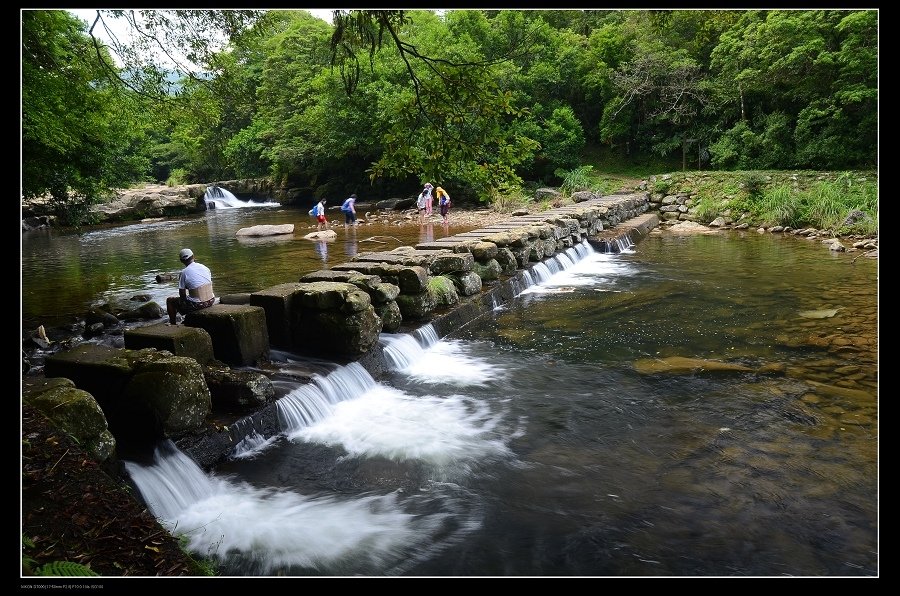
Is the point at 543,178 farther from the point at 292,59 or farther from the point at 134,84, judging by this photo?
the point at 134,84

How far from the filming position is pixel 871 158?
2220cm

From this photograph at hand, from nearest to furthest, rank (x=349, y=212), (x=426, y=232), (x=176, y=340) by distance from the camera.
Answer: (x=176, y=340), (x=426, y=232), (x=349, y=212)

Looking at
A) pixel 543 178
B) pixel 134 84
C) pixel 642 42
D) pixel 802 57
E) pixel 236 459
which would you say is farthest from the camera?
pixel 543 178

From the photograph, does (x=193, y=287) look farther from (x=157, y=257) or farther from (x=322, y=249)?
(x=157, y=257)

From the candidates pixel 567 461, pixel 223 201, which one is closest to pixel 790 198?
pixel 567 461

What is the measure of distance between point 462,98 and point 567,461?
3301 millimetres

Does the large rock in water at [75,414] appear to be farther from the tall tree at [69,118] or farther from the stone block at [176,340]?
the tall tree at [69,118]

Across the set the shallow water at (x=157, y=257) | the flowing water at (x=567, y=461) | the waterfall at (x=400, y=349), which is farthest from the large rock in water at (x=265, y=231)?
the waterfall at (x=400, y=349)

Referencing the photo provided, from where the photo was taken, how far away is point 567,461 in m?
5.30

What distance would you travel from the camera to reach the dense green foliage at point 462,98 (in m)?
5.75

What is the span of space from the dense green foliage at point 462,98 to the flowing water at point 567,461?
2.38m

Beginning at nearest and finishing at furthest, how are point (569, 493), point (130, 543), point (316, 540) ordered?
point (130, 543), point (316, 540), point (569, 493)
